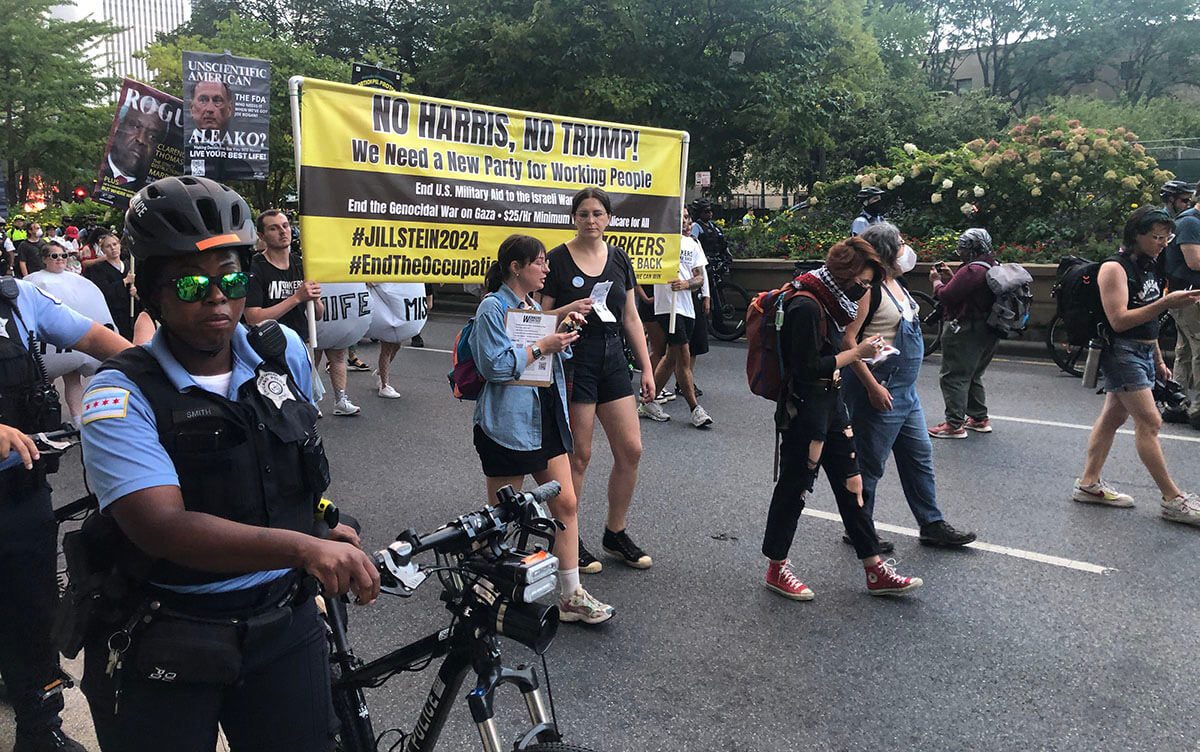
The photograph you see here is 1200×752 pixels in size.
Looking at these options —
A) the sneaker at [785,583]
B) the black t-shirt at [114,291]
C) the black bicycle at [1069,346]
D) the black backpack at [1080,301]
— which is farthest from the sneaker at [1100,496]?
the black t-shirt at [114,291]

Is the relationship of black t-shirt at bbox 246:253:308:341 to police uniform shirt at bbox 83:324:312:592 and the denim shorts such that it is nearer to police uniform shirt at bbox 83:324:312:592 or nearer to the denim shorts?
police uniform shirt at bbox 83:324:312:592

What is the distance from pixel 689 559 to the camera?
16.3 ft

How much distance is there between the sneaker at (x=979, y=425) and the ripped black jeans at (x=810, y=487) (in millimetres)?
3757

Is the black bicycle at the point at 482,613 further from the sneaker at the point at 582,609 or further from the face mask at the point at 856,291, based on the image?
the face mask at the point at 856,291

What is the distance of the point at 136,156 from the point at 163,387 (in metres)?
10.6

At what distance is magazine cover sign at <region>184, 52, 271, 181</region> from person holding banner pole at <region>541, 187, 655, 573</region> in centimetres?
737

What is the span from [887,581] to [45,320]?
11.8 feet

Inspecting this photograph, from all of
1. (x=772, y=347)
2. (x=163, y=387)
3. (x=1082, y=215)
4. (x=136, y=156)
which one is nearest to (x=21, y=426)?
(x=163, y=387)

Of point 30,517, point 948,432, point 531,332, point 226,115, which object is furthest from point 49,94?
point 30,517

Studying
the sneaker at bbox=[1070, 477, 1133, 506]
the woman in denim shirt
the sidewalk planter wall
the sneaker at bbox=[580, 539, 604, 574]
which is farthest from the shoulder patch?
the sidewalk planter wall

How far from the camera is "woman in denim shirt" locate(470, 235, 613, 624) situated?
3.87m

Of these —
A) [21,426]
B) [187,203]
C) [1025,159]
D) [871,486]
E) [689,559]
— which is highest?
[1025,159]

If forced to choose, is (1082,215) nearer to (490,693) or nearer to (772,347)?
(772,347)

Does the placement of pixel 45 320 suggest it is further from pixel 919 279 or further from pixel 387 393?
pixel 919 279
